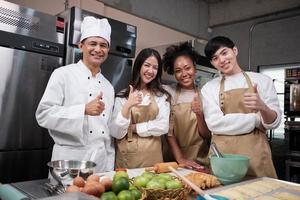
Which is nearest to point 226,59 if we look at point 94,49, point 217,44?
point 217,44

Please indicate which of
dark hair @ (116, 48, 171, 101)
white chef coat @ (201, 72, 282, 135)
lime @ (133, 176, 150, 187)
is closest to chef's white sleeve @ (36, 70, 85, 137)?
dark hair @ (116, 48, 171, 101)

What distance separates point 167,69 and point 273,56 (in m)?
2.72

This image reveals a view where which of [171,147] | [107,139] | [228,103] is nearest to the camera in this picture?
[228,103]

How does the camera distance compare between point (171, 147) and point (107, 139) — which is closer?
point (107, 139)

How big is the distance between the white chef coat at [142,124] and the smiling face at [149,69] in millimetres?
192

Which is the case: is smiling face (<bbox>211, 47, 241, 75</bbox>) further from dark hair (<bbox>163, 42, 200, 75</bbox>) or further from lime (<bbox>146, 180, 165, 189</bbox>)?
lime (<bbox>146, 180, 165, 189</bbox>)

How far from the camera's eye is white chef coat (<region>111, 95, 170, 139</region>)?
1.54 m

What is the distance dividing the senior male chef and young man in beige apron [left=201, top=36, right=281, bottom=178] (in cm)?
63

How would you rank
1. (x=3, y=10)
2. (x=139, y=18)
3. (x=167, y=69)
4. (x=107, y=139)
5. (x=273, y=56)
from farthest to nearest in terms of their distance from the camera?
(x=273, y=56) < (x=139, y=18) < (x=167, y=69) < (x=3, y=10) < (x=107, y=139)

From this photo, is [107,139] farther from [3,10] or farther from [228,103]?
[3,10]

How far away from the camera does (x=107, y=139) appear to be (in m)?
1.58

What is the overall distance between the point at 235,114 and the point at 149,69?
632 millimetres

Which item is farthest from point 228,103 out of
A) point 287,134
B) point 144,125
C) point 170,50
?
point 287,134

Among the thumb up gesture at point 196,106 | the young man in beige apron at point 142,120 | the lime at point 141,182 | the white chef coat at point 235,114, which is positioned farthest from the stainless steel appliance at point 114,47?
the lime at point 141,182
